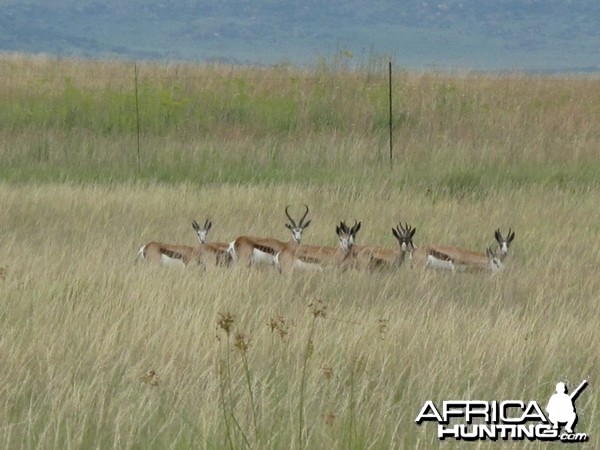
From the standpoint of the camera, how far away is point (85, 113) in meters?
21.6

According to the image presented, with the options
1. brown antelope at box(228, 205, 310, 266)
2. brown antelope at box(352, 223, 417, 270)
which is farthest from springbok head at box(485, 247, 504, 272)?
brown antelope at box(228, 205, 310, 266)

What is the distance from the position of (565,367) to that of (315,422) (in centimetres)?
188

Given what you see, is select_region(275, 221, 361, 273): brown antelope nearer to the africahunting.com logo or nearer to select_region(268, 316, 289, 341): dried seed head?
select_region(268, 316, 289, 341): dried seed head

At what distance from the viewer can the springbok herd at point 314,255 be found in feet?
34.0

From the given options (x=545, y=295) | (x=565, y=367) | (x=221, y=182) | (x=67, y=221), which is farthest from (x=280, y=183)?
(x=565, y=367)

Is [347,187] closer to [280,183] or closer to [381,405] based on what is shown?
[280,183]

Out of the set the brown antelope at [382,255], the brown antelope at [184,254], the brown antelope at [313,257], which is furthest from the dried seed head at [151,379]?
the brown antelope at [382,255]

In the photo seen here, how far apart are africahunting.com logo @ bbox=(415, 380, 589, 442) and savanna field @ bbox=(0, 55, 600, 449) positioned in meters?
0.08

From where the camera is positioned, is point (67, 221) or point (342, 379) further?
point (67, 221)

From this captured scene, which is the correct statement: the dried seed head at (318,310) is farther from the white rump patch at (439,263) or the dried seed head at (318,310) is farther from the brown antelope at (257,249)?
the white rump patch at (439,263)

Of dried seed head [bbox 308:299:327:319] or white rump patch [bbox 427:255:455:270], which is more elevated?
dried seed head [bbox 308:299:327:319]

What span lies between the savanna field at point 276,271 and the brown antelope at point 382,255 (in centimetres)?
19

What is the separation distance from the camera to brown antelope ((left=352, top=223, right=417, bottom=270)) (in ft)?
34.3

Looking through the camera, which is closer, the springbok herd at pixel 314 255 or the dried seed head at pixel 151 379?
the dried seed head at pixel 151 379
